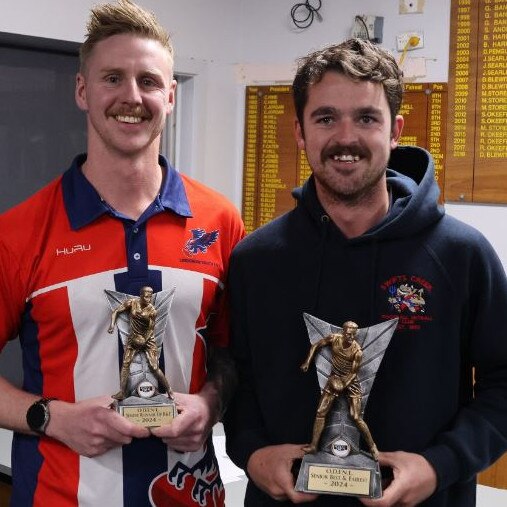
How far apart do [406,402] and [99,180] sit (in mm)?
722

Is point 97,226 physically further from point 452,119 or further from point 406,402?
point 452,119

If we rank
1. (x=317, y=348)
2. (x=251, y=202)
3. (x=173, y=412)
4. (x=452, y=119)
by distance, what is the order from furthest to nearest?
(x=251, y=202) → (x=452, y=119) → (x=173, y=412) → (x=317, y=348)

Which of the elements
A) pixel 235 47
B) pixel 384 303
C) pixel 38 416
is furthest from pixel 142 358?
pixel 235 47

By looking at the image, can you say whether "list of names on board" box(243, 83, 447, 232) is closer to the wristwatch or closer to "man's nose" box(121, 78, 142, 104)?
"man's nose" box(121, 78, 142, 104)

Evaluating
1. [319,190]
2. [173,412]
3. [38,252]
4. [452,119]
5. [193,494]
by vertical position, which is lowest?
[193,494]

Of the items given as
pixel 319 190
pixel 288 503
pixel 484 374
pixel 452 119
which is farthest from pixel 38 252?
pixel 452 119

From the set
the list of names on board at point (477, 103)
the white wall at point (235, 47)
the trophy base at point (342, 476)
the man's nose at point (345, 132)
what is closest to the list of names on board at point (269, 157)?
the white wall at point (235, 47)

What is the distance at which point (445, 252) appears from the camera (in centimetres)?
151

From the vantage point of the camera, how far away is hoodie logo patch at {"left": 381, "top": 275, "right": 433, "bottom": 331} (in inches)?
59.0

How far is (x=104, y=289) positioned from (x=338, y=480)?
0.56m

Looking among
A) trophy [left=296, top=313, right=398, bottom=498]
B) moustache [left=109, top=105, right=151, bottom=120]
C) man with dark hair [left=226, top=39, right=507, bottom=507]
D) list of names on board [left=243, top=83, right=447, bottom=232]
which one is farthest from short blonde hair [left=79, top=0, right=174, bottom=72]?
list of names on board [left=243, top=83, right=447, bottom=232]

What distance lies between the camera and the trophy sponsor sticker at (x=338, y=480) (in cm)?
140

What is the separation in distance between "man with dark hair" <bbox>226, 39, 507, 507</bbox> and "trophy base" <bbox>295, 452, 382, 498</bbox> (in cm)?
3

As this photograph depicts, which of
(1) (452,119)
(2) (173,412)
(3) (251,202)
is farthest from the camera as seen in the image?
(3) (251,202)
